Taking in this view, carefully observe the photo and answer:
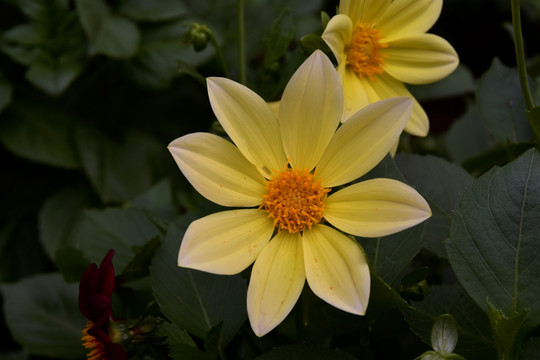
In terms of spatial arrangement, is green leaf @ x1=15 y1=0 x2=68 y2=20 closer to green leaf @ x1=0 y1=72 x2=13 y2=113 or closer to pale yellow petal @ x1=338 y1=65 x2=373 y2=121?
green leaf @ x1=0 y1=72 x2=13 y2=113

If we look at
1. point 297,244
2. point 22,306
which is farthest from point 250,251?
point 22,306

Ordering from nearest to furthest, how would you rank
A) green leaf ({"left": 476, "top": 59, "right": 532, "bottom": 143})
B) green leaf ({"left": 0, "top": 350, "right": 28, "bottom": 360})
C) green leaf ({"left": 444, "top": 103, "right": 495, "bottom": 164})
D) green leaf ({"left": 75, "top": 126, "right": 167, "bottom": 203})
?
green leaf ({"left": 476, "top": 59, "right": 532, "bottom": 143}), green leaf ({"left": 444, "top": 103, "right": 495, "bottom": 164}), green leaf ({"left": 0, "top": 350, "right": 28, "bottom": 360}), green leaf ({"left": 75, "top": 126, "right": 167, "bottom": 203})

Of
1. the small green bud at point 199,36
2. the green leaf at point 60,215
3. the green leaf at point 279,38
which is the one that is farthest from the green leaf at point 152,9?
the green leaf at point 279,38

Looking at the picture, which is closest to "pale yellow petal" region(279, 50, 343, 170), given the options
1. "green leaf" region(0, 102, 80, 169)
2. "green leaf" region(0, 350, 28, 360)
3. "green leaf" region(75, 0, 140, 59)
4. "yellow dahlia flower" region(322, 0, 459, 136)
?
"yellow dahlia flower" region(322, 0, 459, 136)

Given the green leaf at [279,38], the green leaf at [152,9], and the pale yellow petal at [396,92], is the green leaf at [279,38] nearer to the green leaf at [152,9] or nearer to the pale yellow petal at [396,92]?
the pale yellow petal at [396,92]

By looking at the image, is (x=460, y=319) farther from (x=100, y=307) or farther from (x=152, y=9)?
(x=152, y=9)

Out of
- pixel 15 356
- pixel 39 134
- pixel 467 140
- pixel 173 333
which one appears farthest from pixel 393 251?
pixel 39 134
